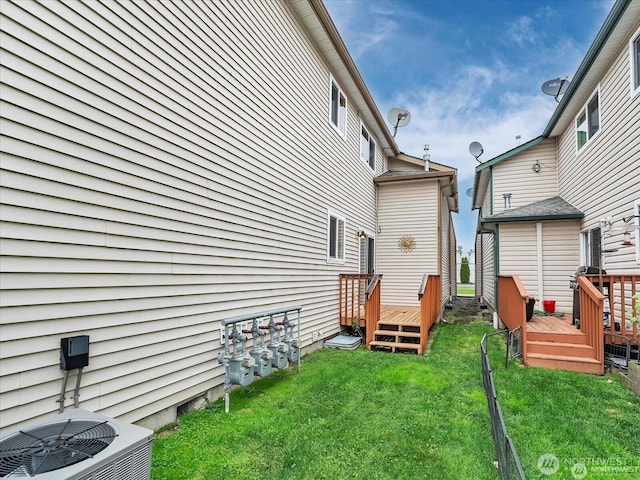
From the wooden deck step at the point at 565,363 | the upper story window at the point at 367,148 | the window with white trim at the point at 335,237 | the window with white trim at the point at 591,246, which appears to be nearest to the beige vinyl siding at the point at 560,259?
the window with white trim at the point at 591,246

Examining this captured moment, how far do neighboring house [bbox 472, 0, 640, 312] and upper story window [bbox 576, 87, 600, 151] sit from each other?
0.07 feet

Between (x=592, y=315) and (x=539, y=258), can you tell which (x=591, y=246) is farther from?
(x=592, y=315)

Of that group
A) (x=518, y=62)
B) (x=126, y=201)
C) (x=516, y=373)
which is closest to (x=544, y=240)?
(x=516, y=373)

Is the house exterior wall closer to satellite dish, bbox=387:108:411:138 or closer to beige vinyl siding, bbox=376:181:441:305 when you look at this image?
beige vinyl siding, bbox=376:181:441:305

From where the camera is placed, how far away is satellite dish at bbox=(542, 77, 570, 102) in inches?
425

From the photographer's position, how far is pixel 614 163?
22.1 ft

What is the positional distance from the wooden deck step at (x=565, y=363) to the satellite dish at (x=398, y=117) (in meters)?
9.70

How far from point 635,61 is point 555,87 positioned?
217 inches

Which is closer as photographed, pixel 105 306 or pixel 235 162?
pixel 105 306

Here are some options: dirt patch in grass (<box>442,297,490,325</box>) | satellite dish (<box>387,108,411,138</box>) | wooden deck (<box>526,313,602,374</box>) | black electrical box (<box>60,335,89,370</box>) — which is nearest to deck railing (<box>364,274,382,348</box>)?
wooden deck (<box>526,313,602,374</box>)

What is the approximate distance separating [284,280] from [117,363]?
3.17m

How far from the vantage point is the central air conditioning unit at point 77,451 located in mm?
1593

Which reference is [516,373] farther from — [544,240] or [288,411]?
[544,240]

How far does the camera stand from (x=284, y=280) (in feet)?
19.6
